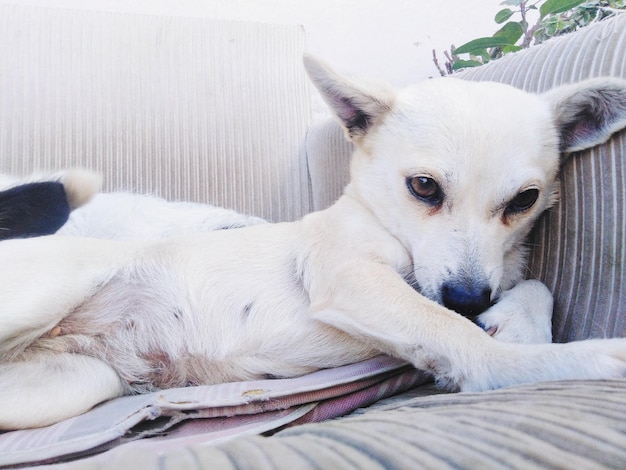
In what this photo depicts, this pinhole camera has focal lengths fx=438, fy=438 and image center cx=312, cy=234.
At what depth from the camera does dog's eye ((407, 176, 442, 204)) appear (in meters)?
1.02

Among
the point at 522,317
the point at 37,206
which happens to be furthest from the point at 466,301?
the point at 37,206

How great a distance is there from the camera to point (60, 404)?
848 mm

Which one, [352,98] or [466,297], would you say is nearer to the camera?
[466,297]

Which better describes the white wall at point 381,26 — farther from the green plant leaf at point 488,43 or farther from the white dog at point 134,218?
the white dog at point 134,218

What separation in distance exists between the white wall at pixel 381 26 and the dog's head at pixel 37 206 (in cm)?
186

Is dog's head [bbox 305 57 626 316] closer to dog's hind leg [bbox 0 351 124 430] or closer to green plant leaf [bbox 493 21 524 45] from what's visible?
dog's hind leg [bbox 0 351 124 430]

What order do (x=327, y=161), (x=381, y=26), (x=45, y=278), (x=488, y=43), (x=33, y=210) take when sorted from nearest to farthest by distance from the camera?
(x=45, y=278)
(x=33, y=210)
(x=488, y=43)
(x=327, y=161)
(x=381, y=26)

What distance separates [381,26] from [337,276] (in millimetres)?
2235

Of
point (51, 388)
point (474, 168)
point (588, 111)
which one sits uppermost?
point (588, 111)

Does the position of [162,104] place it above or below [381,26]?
below

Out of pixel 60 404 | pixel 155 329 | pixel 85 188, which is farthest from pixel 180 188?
pixel 60 404

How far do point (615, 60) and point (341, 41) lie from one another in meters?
2.01

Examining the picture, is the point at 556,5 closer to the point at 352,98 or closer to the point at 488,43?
the point at 488,43

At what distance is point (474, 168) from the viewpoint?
3.17 ft
